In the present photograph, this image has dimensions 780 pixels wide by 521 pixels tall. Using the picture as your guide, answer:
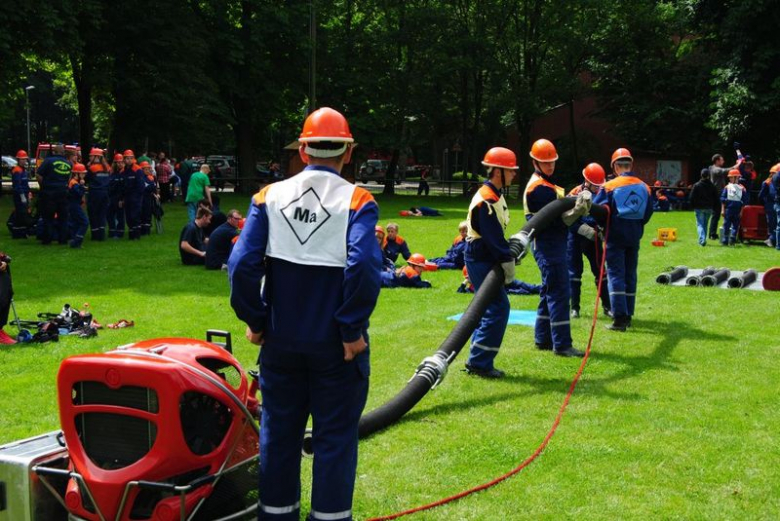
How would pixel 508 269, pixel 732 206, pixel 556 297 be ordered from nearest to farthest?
pixel 508 269 < pixel 556 297 < pixel 732 206

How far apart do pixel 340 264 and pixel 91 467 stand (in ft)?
5.05

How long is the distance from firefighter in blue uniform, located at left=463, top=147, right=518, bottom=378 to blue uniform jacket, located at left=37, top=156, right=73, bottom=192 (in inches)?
532

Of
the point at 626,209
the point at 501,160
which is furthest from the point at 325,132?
the point at 626,209

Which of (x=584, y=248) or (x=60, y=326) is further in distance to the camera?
(x=584, y=248)

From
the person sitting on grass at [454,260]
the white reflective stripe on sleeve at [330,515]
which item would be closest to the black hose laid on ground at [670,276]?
the person sitting on grass at [454,260]

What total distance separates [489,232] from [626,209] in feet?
11.0

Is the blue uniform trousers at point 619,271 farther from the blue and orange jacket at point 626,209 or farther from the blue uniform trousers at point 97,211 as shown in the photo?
the blue uniform trousers at point 97,211

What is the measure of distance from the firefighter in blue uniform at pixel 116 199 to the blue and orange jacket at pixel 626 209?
1356 cm

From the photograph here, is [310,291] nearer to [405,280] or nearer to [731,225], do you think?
[405,280]

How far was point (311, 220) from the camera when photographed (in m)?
4.35

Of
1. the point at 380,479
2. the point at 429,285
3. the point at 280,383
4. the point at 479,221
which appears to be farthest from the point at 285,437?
the point at 429,285

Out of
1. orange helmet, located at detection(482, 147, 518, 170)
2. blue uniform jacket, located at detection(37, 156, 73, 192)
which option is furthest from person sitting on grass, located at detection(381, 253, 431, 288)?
blue uniform jacket, located at detection(37, 156, 73, 192)

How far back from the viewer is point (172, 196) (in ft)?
118

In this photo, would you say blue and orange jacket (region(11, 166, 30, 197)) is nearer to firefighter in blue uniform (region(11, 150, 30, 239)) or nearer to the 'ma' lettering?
firefighter in blue uniform (region(11, 150, 30, 239))
